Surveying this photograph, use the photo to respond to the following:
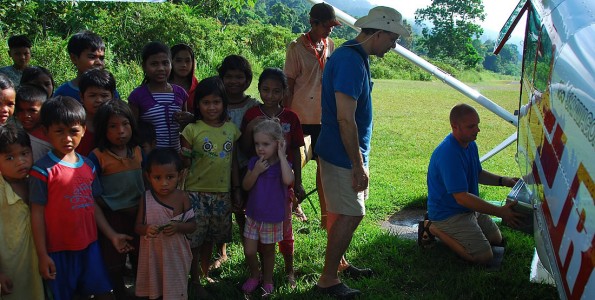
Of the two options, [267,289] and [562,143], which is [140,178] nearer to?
[267,289]

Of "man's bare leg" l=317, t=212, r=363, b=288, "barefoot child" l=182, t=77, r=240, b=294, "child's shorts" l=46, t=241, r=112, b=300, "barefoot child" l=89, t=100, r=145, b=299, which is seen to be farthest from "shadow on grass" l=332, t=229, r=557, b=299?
"child's shorts" l=46, t=241, r=112, b=300

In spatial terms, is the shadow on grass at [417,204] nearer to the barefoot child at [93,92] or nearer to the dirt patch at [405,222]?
the dirt patch at [405,222]

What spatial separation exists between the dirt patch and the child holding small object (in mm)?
2422

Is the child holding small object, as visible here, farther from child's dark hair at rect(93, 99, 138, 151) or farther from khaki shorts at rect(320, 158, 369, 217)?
khaki shorts at rect(320, 158, 369, 217)

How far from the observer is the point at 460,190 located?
414 centimetres

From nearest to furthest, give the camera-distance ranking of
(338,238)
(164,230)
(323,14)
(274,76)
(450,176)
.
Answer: (164,230) → (338,238) → (274,76) → (450,176) → (323,14)

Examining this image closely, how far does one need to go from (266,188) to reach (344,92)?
816mm

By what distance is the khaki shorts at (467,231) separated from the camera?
4.32 metres

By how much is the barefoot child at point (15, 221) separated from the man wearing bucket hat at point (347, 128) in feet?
5.82

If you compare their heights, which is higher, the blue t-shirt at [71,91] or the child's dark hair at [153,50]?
the child's dark hair at [153,50]

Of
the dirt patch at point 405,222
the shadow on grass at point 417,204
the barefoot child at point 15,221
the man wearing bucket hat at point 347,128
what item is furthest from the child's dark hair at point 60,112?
the shadow on grass at point 417,204

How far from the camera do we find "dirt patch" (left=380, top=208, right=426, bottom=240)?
5324 millimetres

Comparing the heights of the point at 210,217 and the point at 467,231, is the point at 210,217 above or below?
above

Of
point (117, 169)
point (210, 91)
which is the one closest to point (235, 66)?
point (210, 91)
